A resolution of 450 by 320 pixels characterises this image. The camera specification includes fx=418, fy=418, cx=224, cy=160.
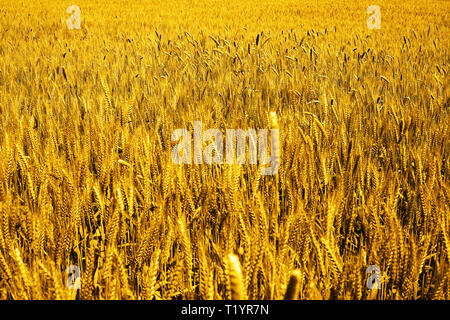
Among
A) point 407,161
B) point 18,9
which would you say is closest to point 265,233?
point 407,161

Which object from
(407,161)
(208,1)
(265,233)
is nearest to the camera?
(265,233)

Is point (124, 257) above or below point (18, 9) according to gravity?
below

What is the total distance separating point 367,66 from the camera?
2.96 metres

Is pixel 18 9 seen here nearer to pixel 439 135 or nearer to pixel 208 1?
pixel 208 1

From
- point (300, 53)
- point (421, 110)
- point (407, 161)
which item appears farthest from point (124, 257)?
point (300, 53)
